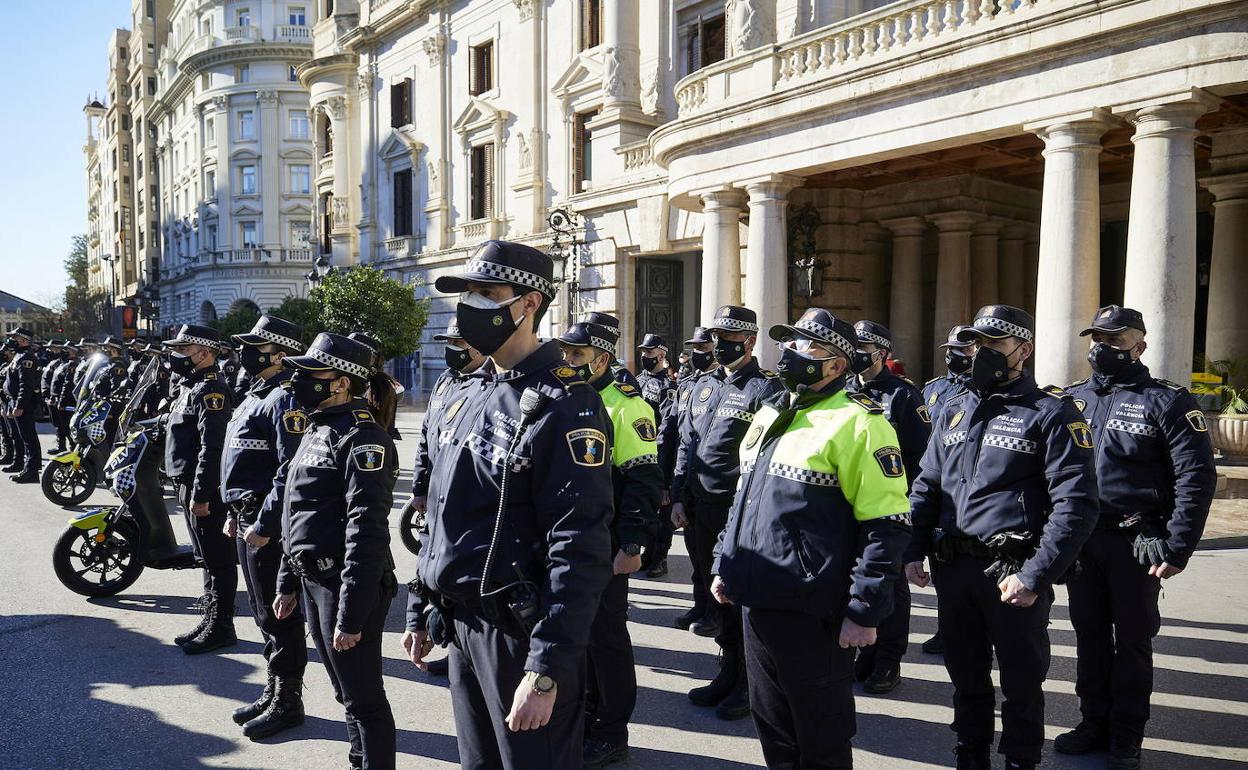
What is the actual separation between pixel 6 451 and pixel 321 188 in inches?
924

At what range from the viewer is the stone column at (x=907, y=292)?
17.0 meters

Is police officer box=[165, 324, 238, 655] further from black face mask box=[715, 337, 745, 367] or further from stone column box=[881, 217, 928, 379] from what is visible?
stone column box=[881, 217, 928, 379]

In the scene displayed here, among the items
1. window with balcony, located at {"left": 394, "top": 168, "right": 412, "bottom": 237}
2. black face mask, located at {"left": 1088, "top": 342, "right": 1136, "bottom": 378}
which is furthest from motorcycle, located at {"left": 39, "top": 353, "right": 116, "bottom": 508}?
window with balcony, located at {"left": 394, "top": 168, "right": 412, "bottom": 237}

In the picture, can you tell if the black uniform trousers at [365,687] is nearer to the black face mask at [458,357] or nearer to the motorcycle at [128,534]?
the black face mask at [458,357]

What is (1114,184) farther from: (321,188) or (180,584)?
(321,188)

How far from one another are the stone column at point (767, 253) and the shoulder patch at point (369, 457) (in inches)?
402

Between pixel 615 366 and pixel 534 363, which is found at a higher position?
pixel 534 363

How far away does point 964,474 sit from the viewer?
13.3 ft

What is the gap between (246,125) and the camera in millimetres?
51531

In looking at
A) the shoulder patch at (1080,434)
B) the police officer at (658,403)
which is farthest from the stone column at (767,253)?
the shoulder patch at (1080,434)

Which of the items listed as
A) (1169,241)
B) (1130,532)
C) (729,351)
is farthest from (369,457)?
(1169,241)

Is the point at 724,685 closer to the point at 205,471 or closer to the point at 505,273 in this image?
the point at 505,273

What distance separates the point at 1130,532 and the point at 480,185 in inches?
1004

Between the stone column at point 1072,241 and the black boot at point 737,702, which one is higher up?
the stone column at point 1072,241
